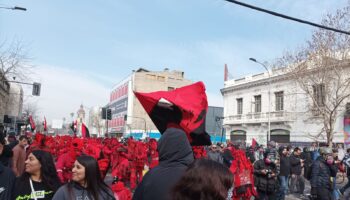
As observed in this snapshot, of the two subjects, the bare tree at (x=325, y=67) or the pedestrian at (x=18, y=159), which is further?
the bare tree at (x=325, y=67)

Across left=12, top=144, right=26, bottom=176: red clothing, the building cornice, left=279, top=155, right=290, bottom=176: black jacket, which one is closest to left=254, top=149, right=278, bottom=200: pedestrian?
left=279, top=155, right=290, bottom=176: black jacket

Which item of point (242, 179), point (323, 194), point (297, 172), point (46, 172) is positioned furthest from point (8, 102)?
point (46, 172)

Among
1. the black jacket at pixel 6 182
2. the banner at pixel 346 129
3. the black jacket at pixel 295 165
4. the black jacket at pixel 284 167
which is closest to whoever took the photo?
the black jacket at pixel 6 182

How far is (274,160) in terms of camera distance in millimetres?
8289

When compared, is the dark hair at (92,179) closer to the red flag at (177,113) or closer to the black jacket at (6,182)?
the black jacket at (6,182)

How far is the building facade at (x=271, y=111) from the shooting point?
100.0 ft

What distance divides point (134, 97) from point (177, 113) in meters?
58.7

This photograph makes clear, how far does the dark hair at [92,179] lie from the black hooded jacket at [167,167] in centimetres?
83

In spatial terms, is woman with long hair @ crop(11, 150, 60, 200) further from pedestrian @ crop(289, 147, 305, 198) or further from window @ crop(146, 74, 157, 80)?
window @ crop(146, 74, 157, 80)

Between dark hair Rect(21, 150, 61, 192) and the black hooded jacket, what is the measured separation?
1432 mm

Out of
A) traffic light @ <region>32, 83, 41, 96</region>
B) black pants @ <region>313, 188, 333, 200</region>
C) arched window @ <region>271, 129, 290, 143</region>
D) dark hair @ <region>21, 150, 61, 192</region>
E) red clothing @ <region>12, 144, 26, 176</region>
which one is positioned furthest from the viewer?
arched window @ <region>271, 129, 290, 143</region>

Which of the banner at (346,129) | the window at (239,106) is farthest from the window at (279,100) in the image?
the banner at (346,129)

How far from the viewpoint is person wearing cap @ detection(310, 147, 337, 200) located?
7906mm

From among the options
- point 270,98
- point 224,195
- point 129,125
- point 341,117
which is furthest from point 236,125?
point 224,195
